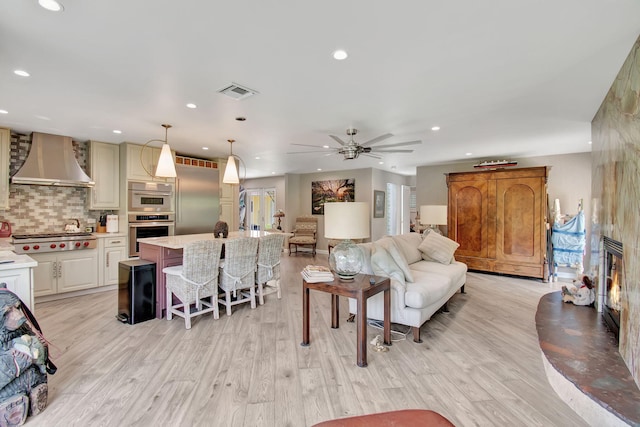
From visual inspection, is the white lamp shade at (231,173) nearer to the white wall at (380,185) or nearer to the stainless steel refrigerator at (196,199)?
the stainless steel refrigerator at (196,199)

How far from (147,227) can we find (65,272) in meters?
1.24

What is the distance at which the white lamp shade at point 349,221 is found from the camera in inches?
107

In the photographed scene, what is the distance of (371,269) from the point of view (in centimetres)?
332

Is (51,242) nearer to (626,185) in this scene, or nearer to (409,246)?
(409,246)

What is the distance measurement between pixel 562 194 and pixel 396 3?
5.94 m

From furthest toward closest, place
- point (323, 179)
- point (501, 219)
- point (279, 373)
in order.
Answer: point (323, 179)
point (501, 219)
point (279, 373)

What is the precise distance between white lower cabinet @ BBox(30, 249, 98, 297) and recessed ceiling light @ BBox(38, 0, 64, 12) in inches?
150

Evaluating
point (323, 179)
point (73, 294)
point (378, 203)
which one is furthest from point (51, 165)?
point (378, 203)

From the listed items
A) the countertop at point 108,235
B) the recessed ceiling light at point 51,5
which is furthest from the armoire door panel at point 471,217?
the recessed ceiling light at point 51,5

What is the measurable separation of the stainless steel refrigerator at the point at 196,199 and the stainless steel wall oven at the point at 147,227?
14cm

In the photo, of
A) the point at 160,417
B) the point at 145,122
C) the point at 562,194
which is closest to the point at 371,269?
the point at 160,417

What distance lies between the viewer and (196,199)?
225 inches

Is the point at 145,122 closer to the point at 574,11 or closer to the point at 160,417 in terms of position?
the point at 160,417

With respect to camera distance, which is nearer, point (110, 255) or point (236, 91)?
point (236, 91)
